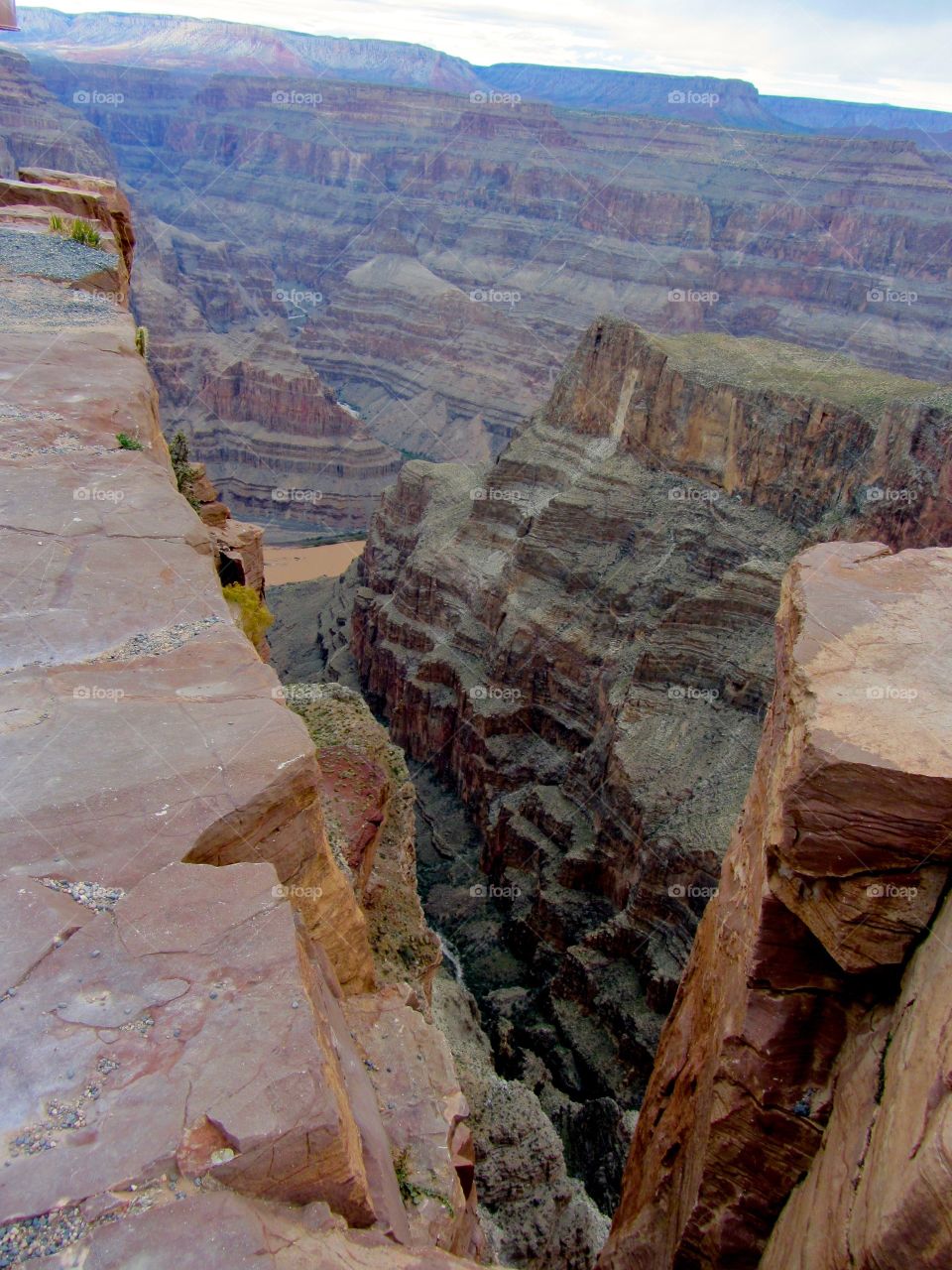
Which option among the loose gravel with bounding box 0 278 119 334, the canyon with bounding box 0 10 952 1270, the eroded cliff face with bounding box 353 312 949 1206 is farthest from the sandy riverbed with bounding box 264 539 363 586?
the loose gravel with bounding box 0 278 119 334

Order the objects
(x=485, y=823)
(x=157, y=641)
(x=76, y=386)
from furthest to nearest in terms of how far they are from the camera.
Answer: (x=485, y=823) → (x=76, y=386) → (x=157, y=641)

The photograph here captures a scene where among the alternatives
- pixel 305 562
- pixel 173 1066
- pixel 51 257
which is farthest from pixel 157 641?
pixel 305 562

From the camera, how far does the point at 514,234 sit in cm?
9694

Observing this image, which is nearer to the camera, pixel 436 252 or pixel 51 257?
pixel 51 257

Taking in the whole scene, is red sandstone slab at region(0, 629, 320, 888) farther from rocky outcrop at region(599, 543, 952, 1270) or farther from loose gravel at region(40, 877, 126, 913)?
rocky outcrop at region(599, 543, 952, 1270)

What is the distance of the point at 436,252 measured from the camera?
101750mm

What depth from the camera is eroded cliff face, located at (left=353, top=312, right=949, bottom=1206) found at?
68.1 ft

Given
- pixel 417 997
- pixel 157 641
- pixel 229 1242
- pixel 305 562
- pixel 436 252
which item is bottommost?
pixel 305 562

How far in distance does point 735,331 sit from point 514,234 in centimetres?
2570

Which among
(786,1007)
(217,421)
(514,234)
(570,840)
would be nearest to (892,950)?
(786,1007)

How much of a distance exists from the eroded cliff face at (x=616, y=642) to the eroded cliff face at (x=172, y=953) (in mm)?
12236

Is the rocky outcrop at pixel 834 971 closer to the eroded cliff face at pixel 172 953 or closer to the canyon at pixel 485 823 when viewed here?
the canyon at pixel 485 823

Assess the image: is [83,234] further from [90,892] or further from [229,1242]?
[229,1242]

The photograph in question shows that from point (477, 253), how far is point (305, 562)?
2332 inches
